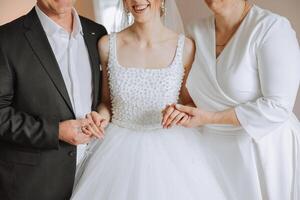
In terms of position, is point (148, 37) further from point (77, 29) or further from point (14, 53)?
point (14, 53)

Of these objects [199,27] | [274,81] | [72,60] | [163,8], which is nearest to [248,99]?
[274,81]

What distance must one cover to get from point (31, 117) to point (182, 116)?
1.56 ft

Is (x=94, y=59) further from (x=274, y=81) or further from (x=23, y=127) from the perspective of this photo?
(x=274, y=81)

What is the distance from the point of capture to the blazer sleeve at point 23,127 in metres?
1.23

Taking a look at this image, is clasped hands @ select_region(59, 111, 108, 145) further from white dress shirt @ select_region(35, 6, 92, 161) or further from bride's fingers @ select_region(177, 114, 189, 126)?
bride's fingers @ select_region(177, 114, 189, 126)

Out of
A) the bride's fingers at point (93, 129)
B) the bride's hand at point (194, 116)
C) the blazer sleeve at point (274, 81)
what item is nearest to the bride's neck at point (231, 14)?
the blazer sleeve at point (274, 81)

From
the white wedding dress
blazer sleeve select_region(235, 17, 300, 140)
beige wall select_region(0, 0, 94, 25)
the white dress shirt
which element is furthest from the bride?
beige wall select_region(0, 0, 94, 25)

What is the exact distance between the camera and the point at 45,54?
125 cm

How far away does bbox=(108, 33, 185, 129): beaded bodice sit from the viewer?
55.0 inches

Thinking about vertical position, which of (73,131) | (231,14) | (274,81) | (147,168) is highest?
(231,14)

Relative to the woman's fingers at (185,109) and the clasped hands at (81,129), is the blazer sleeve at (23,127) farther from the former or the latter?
the woman's fingers at (185,109)

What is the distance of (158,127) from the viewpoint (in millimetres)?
1406

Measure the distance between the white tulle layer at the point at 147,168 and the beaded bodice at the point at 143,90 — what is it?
2.0 inches

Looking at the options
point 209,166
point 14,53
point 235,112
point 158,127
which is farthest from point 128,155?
point 14,53
